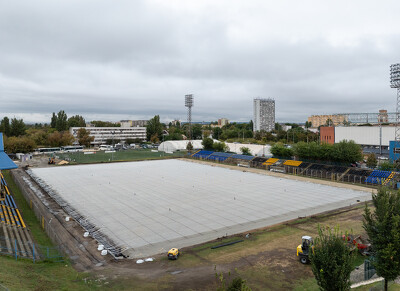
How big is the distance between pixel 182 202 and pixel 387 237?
2188 centimetres

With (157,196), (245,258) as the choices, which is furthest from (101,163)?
(245,258)

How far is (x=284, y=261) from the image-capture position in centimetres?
1714

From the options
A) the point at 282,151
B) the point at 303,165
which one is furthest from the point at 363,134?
the point at 303,165

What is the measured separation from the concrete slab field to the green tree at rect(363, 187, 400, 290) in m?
11.8

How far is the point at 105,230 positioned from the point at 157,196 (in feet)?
36.3

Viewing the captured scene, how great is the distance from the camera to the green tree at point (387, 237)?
36.5 ft

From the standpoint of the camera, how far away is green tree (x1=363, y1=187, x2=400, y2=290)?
11125mm

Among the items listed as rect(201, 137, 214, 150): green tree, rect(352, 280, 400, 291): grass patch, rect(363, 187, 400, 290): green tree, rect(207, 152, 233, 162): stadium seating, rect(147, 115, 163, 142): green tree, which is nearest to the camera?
rect(363, 187, 400, 290): green tree

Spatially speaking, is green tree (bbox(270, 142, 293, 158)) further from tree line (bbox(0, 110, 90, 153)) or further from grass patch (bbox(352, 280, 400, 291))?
tree line (bbox(0, 110, 90, 153))

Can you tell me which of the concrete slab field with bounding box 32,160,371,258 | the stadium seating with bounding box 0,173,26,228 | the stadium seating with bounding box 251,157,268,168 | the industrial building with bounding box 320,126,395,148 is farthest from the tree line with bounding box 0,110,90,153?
the industrial building with bounding box 320,126,395,148

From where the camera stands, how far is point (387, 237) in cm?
1141

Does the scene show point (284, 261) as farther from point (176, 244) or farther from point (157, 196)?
point (157, 196)

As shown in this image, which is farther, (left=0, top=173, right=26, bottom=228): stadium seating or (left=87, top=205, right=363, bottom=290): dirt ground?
(left=0, top=173, right=26, bottom=228): stadium seating

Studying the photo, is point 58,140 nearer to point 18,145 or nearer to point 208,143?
point 18,145
